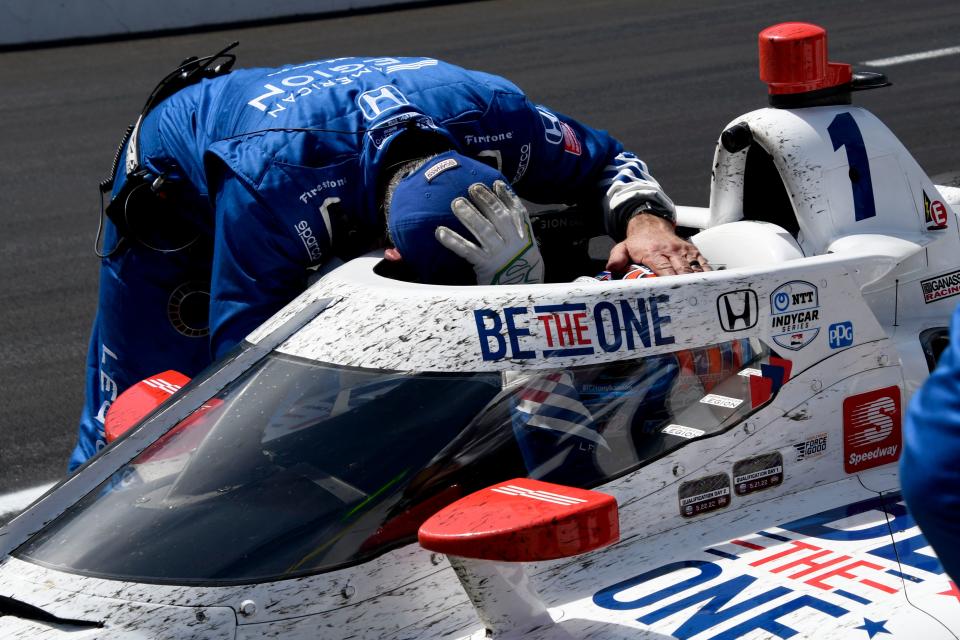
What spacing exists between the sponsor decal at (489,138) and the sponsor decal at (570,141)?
18 centimetres

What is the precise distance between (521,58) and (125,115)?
354 cm

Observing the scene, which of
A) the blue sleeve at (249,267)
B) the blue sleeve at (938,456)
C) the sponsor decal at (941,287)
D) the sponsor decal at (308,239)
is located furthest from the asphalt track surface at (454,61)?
the blue sleeve at (938,456)

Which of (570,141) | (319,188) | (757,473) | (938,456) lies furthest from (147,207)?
(938,456)

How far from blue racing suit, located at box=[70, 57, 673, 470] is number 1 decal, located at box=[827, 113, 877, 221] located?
0.46m

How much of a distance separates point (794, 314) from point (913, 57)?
8952mm

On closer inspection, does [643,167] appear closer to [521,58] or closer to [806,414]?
[806,414]

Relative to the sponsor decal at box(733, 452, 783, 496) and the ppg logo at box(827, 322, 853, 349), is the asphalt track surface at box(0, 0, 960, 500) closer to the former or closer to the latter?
the sponsor decal at box(733, 452, 783, 496)

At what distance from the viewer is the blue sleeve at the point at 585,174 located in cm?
314

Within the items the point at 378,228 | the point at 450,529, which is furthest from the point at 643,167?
the point at 450,529

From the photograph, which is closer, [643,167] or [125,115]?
[643,167]

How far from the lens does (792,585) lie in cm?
225

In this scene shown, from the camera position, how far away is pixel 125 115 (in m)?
10.2

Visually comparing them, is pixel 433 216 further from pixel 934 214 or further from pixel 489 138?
pixel 934 214

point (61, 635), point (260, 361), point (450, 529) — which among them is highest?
point (260, 361)
